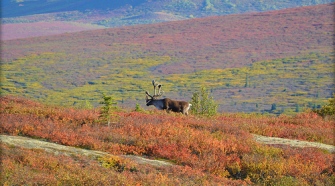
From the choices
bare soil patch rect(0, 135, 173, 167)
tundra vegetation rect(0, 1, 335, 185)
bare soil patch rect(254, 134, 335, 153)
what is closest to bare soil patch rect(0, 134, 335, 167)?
bare soil patch rect(0, 135, 173, 167)

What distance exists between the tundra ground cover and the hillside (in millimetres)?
70677

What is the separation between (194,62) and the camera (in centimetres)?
13712

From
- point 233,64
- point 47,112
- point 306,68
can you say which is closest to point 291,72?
point 306,68

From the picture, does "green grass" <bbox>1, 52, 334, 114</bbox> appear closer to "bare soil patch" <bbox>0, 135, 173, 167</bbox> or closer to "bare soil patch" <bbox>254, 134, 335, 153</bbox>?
"bare soil patch" <bbox>254, 134, 335, 153</bbox>

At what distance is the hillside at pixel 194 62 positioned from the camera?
4112 inches

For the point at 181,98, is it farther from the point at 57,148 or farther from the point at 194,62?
the point at 57,148

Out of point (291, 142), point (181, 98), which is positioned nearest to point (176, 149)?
point (291, 142)

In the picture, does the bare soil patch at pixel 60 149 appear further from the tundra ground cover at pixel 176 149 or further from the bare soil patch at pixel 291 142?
the bare soil patch at pixel 291 142

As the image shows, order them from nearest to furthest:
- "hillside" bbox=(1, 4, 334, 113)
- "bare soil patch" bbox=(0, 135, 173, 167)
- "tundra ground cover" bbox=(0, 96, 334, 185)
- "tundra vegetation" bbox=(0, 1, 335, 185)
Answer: "tundra ground cover" bbox=(0, 96, 334, 185) < "tundra vegetation" bbox=(0, 1, 335, 185) < "bare soil patch" bbox=(0, 135, 173, 167) < "hillside" bbox=(1, 4, 334, 113)

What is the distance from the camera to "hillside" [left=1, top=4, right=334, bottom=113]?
104 m

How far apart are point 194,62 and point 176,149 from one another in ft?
409

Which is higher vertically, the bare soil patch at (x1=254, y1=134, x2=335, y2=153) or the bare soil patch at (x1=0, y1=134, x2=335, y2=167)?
the bare soil patch at (x1=0, y1=134, x2=335, y2=167)

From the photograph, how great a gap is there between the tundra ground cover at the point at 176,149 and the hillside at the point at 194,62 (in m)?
70.7

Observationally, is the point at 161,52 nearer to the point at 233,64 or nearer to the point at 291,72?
the point at 233,64
